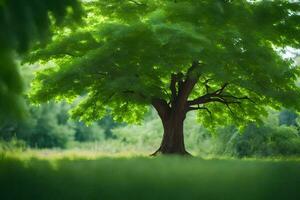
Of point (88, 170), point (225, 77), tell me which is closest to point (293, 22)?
point (225, 77)

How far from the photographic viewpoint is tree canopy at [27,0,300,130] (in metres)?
15.2

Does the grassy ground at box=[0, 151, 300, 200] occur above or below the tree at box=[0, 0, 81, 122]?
below

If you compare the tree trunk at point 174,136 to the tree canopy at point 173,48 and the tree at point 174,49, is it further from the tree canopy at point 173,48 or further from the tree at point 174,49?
the tree canopy at point 173,48

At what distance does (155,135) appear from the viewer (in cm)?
4753

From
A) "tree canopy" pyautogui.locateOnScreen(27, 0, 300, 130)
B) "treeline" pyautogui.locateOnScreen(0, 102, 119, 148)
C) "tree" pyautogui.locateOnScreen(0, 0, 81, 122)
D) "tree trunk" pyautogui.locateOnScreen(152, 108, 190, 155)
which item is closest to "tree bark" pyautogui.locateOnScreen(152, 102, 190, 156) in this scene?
"tree trunk" pyautogui.locateOnScreen(152, 108, 190, 155)

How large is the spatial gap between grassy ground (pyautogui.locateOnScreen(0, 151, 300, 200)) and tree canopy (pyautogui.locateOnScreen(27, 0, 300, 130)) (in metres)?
4.07

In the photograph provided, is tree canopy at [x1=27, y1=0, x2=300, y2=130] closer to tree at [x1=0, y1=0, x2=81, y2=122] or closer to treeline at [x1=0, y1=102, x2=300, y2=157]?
treeline at [x1=0, y1=102, x2=300, y2=157]

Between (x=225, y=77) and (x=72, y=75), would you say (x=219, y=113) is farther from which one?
(x=72, y=75)

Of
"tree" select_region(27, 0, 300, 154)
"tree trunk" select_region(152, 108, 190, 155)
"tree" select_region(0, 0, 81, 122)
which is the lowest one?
"tree trunk" select_region(152, 108, 190, 155)

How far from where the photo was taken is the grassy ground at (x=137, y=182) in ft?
29.3

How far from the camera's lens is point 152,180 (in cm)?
1049

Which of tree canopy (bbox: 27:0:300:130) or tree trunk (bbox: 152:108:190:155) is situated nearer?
tree canopy (bbox: 27:0:300:130)

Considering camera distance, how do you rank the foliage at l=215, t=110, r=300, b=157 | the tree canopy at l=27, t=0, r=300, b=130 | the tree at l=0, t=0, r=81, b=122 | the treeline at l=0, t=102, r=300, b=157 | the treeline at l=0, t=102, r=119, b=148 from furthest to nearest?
1. the treeline at l=0, t=102, r=119, b=148
2. the treeline at l=0, t=102, r=300, b=157
3. the foliage at l=215, t=110, r=300, b=157
4. the tree canopy at l=27, t=0, r=300, b=130
5. the tree at l=0, t=0, r=81, b=122

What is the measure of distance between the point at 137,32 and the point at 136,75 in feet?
8.52
